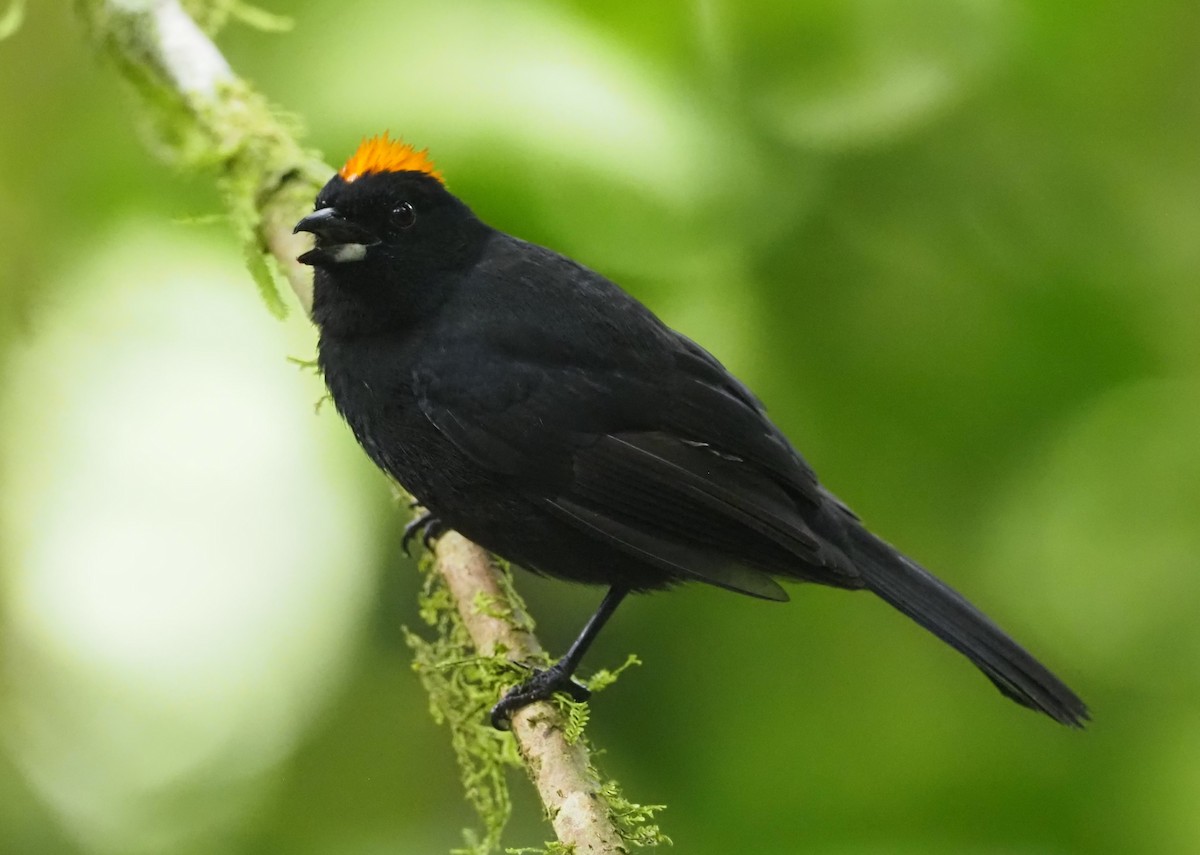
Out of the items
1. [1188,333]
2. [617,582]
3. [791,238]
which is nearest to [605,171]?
[791,238]

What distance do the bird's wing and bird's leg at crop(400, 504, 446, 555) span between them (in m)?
0.54

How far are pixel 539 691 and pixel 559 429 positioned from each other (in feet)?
1.85

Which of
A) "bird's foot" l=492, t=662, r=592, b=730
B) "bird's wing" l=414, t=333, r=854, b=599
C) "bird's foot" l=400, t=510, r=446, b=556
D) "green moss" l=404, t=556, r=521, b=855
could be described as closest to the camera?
"bird's foot" l=492, t=662, r=592, b=730

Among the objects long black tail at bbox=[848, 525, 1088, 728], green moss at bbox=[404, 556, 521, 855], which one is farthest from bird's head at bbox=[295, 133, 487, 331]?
long black tail at bbox=[848, 525, 1088, 728]

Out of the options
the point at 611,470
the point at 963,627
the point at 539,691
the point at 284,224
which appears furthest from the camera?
the point at 284,224

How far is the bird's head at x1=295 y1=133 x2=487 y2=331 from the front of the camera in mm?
2734

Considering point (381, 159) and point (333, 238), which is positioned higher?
point (381, 159)

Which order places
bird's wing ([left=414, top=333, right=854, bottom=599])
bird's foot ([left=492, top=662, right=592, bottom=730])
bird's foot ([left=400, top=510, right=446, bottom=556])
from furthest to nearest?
bird's foot ([left=400, top=510, right=446, bottom=556]) < bird's wing ([left=414, top=333, right=854, bottom=599]) < bird's foot ([left=492, top=662, right=592, bottom=730])

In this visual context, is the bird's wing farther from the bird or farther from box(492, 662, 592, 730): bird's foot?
box(492, 662, 592, 730): bird's foot

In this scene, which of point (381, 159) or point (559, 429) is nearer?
point (559, 429)

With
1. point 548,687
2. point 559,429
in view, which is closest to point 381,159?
point 559,429

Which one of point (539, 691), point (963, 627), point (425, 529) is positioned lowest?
point (539, 691)

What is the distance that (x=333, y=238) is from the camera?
2.71m

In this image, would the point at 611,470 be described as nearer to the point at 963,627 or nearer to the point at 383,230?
the point at 383,230
